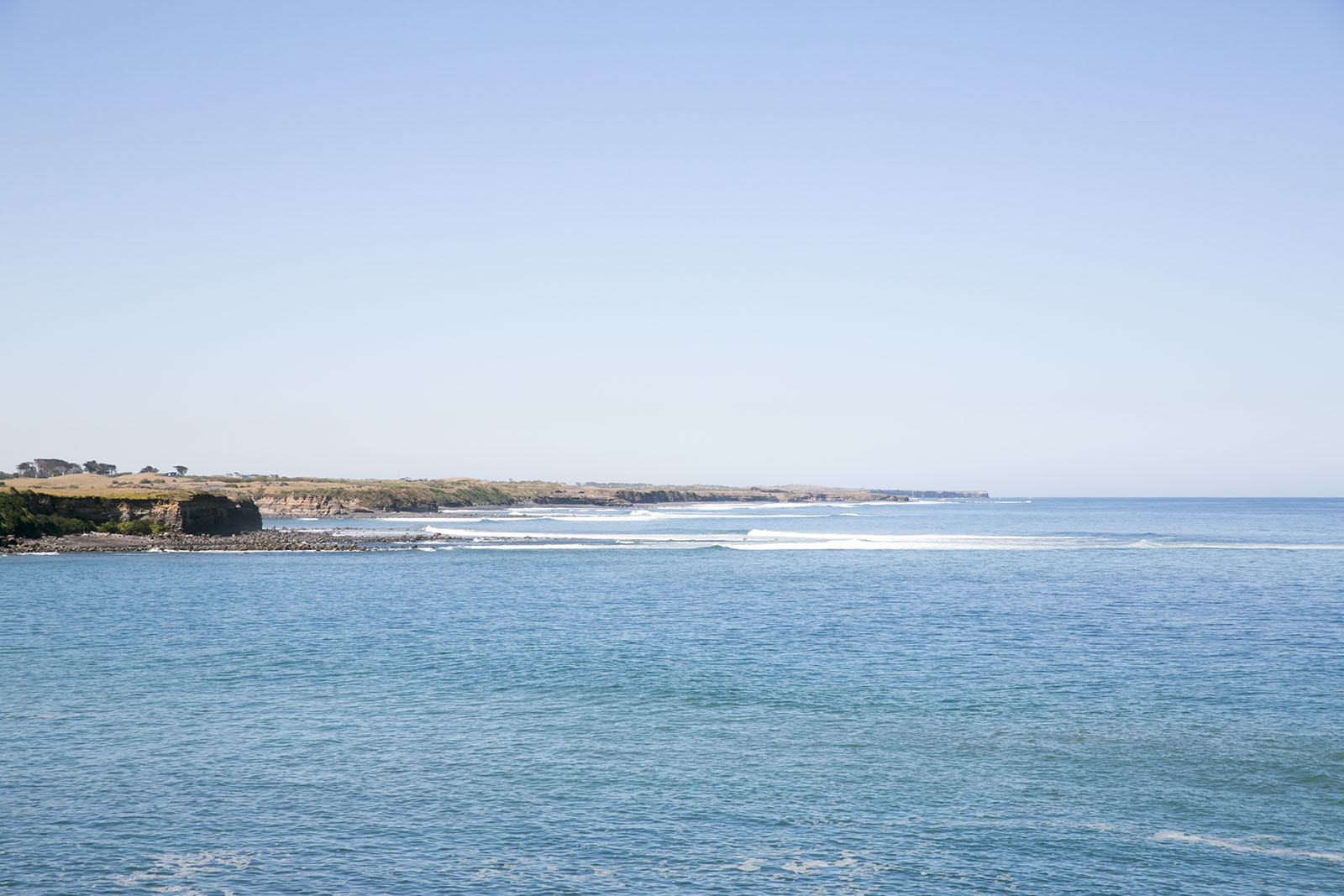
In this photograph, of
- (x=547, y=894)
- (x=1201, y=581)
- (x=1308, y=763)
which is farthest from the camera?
(x=1201, y=581)

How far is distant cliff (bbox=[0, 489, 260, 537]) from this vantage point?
93250 millimetres

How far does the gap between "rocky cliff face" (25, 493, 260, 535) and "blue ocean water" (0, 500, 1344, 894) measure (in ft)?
170

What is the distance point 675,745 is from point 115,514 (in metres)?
99.5

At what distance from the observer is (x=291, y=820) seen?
18.8 metres

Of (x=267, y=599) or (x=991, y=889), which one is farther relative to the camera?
(x=267, y=599)

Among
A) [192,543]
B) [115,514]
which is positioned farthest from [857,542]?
[115,514]

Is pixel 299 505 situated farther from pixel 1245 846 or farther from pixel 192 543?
pixel 1245 846

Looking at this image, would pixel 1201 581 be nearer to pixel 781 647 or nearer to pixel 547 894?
pixel 781 647

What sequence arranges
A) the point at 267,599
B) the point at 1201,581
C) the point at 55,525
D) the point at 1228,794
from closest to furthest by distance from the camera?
the point at 1228,794 < the point at 267,599 < the point at 1201,581 < the point at 55,525

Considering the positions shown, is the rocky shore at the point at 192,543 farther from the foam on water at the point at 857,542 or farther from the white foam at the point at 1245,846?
the white foam at the point at 1245,846

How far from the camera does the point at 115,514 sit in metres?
103

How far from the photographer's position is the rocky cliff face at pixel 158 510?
100000mm

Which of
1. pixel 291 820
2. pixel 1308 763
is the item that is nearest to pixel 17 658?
pixel 291 820

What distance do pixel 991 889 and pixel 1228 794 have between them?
27.0 ft
